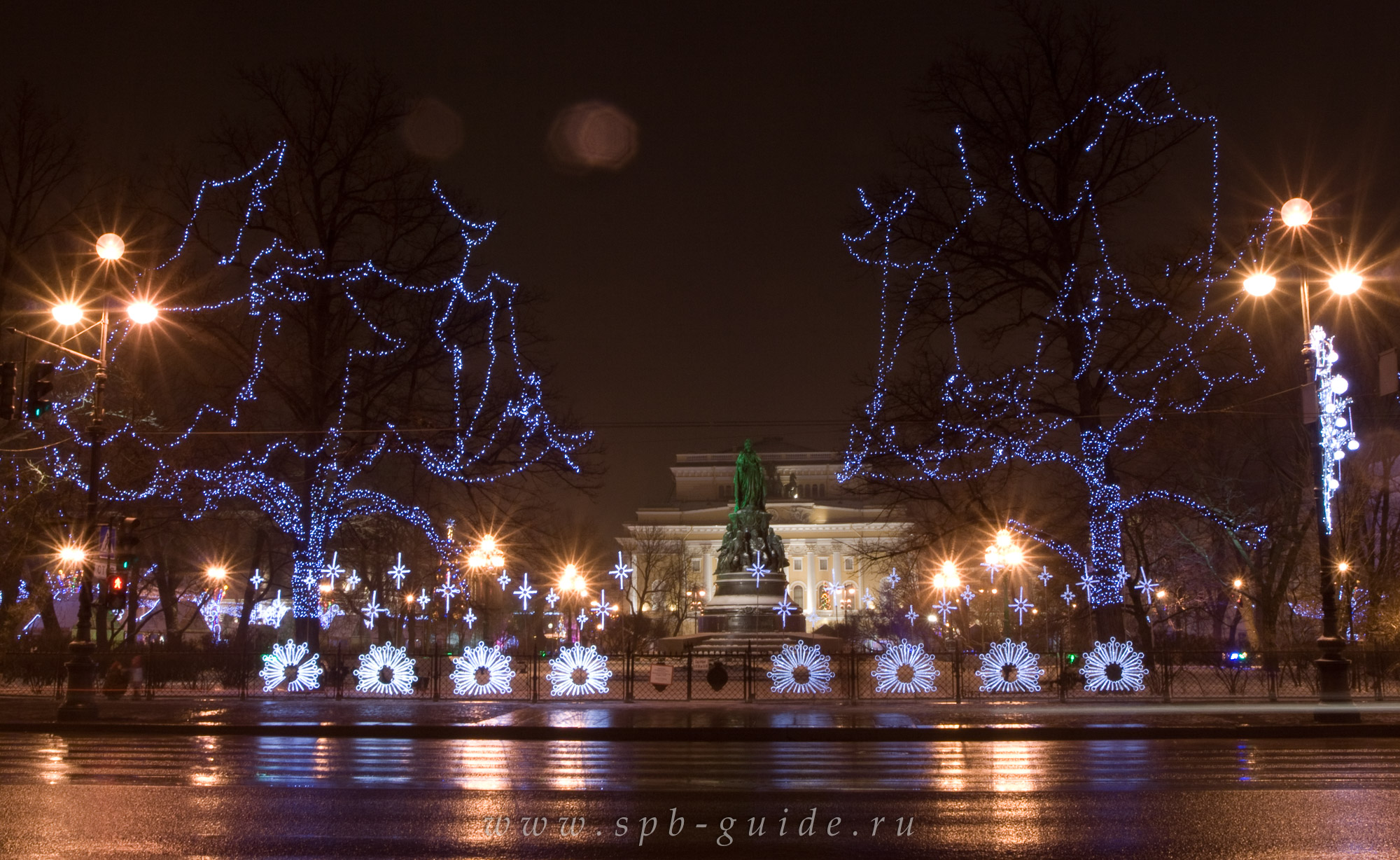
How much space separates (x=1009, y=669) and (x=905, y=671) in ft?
8.08

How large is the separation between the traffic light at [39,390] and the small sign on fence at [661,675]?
14.1 meters

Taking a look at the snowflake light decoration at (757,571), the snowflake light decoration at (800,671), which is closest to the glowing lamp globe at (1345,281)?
the snowflake light decoration at (800,671)

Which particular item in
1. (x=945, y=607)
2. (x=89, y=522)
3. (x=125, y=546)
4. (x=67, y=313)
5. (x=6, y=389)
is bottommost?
(x=945, y=607)

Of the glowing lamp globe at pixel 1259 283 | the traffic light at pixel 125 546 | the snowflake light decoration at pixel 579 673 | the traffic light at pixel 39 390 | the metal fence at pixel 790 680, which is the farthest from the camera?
the snowflake light decoration at pixel 579 673

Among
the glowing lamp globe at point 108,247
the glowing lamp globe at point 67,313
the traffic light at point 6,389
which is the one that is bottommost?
Answer: the traffic light at point 6,389

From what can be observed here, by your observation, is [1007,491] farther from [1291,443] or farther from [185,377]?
[185,377]

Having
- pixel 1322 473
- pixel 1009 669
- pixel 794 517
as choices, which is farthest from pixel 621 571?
pixel 794 517

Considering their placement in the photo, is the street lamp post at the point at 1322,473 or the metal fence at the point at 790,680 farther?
the metal fence at the point at 790,680

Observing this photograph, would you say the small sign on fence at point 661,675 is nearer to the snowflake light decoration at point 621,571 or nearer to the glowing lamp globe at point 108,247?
the glowing lamp globe at point 108,247

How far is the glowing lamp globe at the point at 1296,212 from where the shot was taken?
867 inches

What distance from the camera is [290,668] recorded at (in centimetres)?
3055

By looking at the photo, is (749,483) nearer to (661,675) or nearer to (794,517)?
(661,675)

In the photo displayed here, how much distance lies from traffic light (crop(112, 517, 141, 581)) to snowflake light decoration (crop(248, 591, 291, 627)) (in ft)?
130

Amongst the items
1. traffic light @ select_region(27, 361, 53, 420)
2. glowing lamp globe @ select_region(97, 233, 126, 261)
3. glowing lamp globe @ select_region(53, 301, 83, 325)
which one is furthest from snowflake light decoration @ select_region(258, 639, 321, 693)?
glowing lamp globe @ select_region(97, 233, 126, 261)
